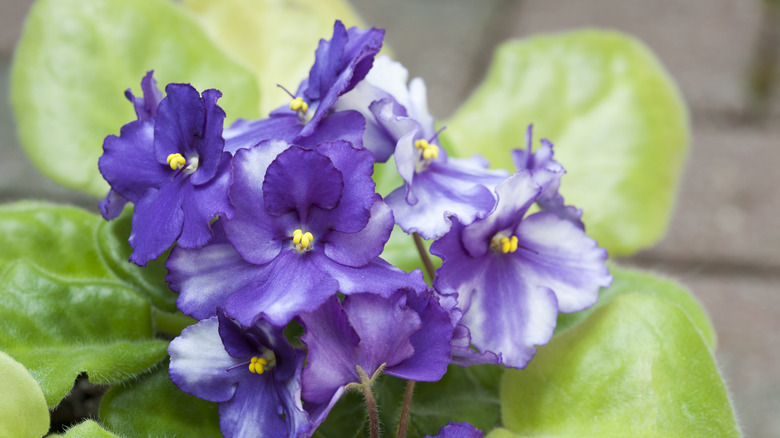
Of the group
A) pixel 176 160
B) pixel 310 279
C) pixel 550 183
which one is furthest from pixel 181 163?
pixel 550 183

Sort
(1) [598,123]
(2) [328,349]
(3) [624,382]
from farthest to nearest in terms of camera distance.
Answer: (1) [598,123]
(3) [624,382]
(2) [328,349]

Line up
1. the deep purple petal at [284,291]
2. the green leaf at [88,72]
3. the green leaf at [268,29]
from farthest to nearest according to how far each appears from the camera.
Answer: the green leaf at [268,29]
the green leaf at [88,72]
the deep purple petal at [284,291]

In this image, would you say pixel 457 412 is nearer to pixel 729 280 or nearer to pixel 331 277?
pixel 331 277

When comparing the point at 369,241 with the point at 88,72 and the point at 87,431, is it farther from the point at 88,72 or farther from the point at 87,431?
the point at 88,72

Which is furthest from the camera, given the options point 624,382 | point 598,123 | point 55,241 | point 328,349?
point 598,123

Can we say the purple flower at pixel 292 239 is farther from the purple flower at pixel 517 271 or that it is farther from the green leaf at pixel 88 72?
the green leaf at pixel 88 72

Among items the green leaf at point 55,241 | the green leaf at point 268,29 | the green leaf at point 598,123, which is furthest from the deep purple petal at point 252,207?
the green leaf at point 268,29

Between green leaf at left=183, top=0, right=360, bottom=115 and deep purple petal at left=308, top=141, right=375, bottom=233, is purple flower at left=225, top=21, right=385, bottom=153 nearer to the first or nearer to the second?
deep purple petal at left=308, top=141, right=375, bottom=233
